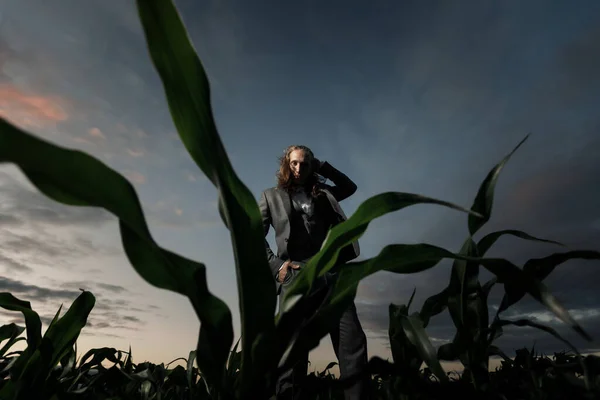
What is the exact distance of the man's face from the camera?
2.96 meters

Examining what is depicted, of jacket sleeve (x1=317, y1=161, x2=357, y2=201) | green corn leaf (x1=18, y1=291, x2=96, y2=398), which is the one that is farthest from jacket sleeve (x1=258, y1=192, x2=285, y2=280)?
green corn leaf (x1=18, y1=291, x2=96, y2=398)

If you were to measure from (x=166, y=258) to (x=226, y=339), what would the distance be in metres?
0.23

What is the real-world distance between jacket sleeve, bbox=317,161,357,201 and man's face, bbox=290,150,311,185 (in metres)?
0.24

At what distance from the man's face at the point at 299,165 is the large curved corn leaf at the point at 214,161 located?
2.02m

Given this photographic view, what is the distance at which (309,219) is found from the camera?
2826 millimetres

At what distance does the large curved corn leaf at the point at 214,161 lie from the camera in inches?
31.8

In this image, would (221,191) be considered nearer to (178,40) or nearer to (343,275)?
(178,40)

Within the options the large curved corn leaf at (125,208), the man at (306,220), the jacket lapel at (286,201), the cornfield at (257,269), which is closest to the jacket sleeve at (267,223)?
the man at (306,220)

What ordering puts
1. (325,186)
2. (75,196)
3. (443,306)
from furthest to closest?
1. (325,186)
2. (443,306)
3. (75,196)

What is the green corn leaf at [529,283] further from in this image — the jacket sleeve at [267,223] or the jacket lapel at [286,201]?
the jacket lapel at [286,201]

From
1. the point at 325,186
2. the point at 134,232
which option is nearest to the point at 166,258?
the point at 134,232

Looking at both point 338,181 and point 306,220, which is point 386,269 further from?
point 338,181

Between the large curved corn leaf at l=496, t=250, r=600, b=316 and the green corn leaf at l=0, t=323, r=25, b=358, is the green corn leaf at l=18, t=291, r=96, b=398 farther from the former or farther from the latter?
the large curved corn leaf at l=496, t=250, r=600, b=316

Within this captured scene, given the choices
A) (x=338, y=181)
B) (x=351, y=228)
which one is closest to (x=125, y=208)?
(x=351, y=228)
